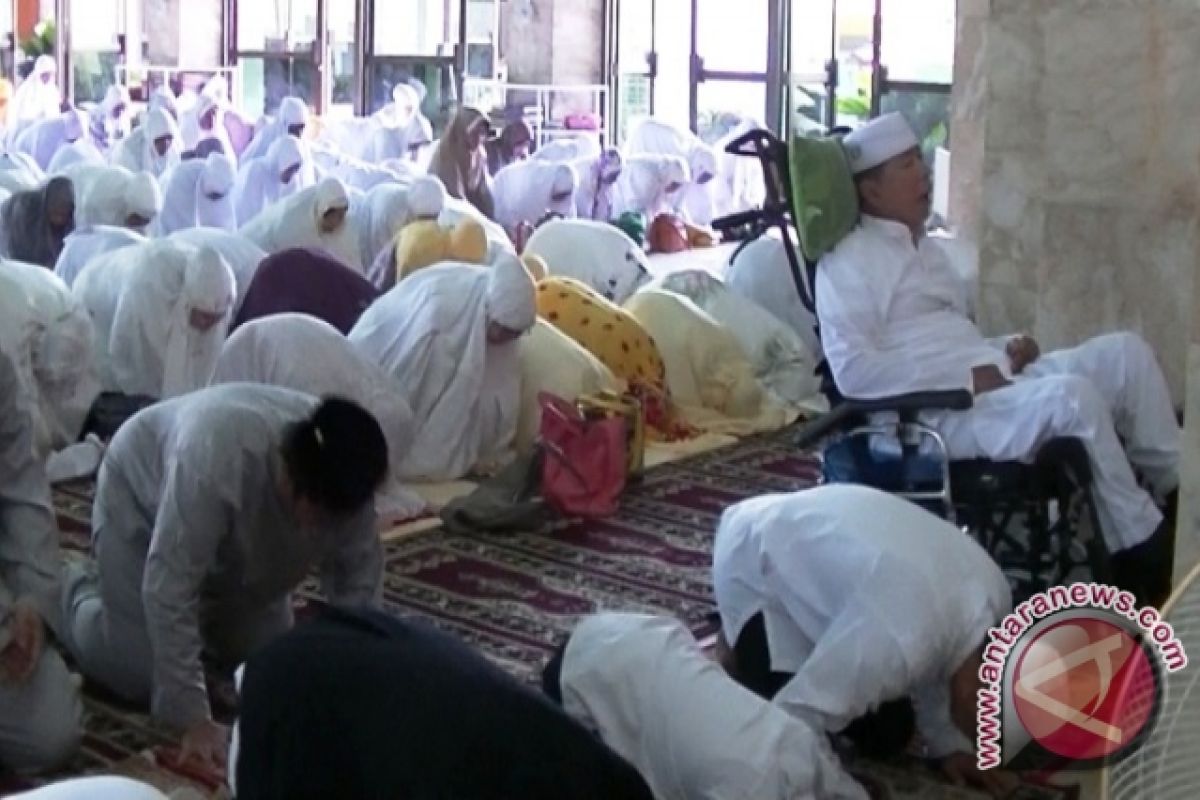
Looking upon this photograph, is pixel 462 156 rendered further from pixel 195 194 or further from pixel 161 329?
pixel 161 329

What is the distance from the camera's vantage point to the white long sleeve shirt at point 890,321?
4.14 m

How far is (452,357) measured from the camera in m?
5.62

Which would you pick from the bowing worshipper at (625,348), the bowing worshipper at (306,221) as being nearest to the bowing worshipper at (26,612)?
the bowing worshipper at (625,348)

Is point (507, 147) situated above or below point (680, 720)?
above

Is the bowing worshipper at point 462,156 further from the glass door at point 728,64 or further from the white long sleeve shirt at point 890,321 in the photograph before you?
the white long sleeve shirt at point 890,321

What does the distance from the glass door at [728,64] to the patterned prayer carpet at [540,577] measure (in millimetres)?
8925

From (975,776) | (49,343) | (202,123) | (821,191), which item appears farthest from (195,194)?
(975,776)

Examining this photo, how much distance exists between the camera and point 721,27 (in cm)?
1482

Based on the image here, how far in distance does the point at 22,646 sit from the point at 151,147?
863 cm

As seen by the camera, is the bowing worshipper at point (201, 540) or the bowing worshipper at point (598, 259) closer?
the bowing worshipper at point (201, 540)

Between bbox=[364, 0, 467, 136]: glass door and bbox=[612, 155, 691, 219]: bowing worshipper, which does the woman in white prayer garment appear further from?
bbox=[364, 0, 467, 136]: glass door

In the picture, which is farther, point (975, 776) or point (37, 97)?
point (37, 97)

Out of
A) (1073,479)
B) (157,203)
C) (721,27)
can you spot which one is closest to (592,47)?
(721,27)

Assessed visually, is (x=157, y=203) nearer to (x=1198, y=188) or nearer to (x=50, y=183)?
(x=50, y=183)
